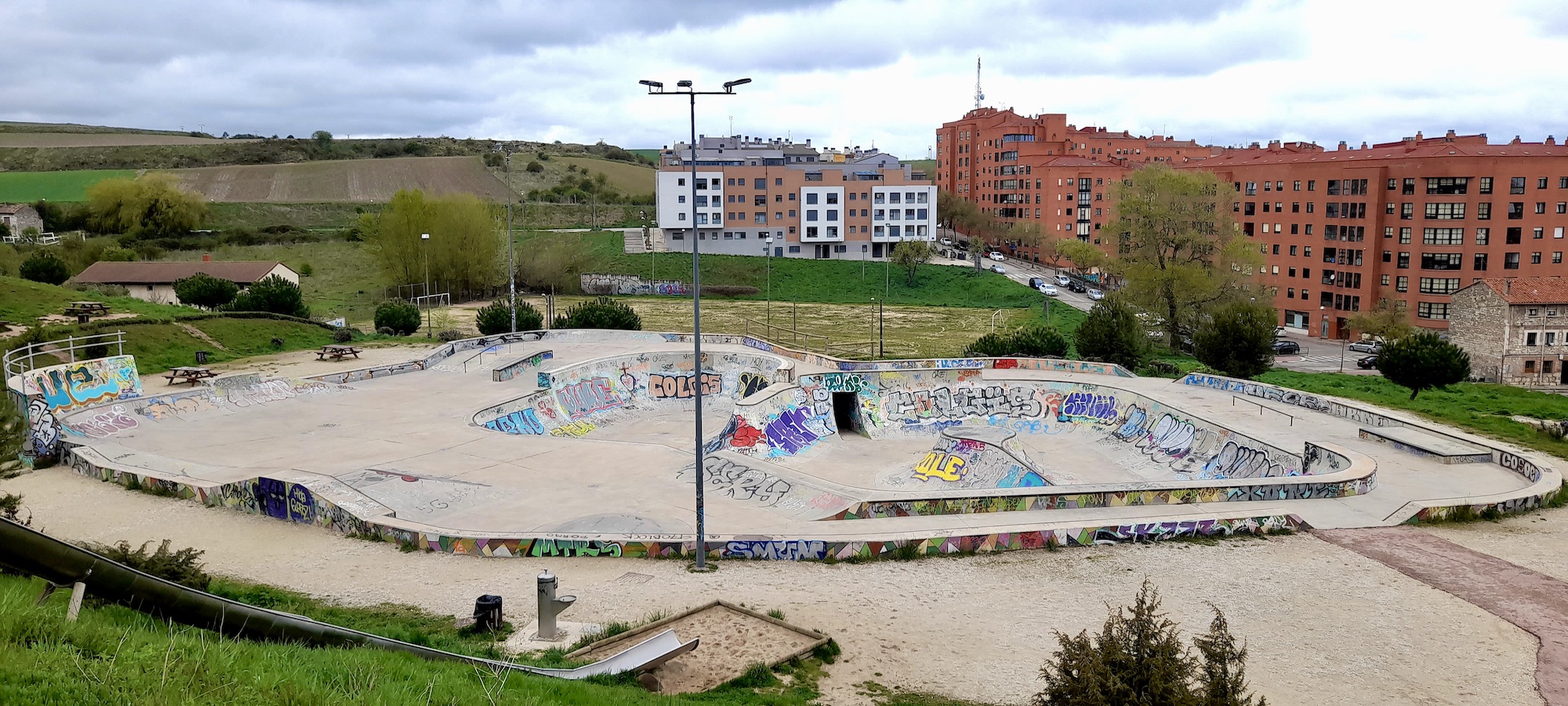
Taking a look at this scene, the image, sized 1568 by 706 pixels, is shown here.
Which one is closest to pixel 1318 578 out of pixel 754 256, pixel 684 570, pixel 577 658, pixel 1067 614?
pixel 1067 614

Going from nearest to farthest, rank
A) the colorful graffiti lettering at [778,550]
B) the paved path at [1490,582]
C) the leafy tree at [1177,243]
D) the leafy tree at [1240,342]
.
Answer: the paved path at [1490,582]
the colorful graffiti lettering at [778,550]
the leafy tree at [1240,342]
the leafy tree at [1177,243]

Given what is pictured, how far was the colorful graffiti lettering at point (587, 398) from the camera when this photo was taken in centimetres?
3325

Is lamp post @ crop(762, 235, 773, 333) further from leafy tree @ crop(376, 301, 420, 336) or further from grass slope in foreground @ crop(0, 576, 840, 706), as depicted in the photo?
grass slope in foreground @ crop(0, 576, 840, 706)

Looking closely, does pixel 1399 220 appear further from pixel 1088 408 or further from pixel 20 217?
pixel 20 217

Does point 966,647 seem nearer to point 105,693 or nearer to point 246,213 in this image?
point 105,693

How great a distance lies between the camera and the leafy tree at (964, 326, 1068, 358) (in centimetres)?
4125

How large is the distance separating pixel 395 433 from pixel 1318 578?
21961 mm

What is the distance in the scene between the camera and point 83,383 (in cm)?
2741

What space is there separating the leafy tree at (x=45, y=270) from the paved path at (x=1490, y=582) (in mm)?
67049

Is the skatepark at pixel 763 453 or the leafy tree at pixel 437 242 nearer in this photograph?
the skatepark at pixel 763 453

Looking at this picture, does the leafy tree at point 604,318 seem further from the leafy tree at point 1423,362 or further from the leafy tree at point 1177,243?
the leafy tree at point 1423,362

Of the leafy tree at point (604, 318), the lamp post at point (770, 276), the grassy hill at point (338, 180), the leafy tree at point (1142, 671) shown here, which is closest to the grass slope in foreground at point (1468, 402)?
the leafy tree at point (1142, 671)

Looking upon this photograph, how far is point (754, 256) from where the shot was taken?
89312 mm

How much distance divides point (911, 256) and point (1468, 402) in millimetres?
46883
